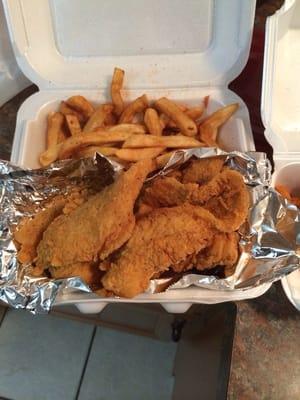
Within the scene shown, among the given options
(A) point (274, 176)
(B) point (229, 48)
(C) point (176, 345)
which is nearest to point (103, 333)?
(C) point (176, 345)

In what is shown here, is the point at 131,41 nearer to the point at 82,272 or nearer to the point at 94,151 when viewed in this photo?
the point at 94,151

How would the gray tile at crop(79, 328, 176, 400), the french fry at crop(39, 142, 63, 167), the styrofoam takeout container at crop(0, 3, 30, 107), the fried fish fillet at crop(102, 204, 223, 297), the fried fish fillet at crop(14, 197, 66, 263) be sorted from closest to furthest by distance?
1. the fried fish fillet at crop(102, 204, 223, 297)
2. the fried fish fillet at crop(14, 197, 66, 263)
3. the french fry at crop(39, 142, 63, 167)
4. the styrofoam takeout container at crop(0, 3, 30, 107)
5. the gray tile at crop(79, 328, 176, 400)

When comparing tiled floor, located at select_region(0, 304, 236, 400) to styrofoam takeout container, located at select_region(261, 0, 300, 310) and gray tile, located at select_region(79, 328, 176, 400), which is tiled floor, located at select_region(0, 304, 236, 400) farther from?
styrofoam takeout container, located at select_region(261, 0, 300, 310)

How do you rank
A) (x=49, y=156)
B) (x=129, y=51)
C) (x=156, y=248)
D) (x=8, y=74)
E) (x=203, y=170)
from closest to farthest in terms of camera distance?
(x=156, y=248)
(x=203, y=170)
(x=49, y=156)
(x=129, y=51)
(x=8, y=74)

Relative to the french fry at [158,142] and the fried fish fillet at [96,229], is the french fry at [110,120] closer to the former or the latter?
the french fry at [158,142]

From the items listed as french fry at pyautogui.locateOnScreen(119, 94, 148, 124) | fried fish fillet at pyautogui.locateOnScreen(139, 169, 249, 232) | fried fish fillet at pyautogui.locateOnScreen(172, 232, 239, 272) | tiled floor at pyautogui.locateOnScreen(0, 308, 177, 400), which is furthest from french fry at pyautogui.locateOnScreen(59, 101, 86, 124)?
tiled floor at pyautogui.locateOnScreen(0, 308, 177, 400)

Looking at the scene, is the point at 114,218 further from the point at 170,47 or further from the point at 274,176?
the point at 170,47

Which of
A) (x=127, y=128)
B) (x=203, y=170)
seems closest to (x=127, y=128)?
(x=127, y=128)

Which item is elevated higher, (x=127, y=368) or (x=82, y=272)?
(x=82, y=272)
